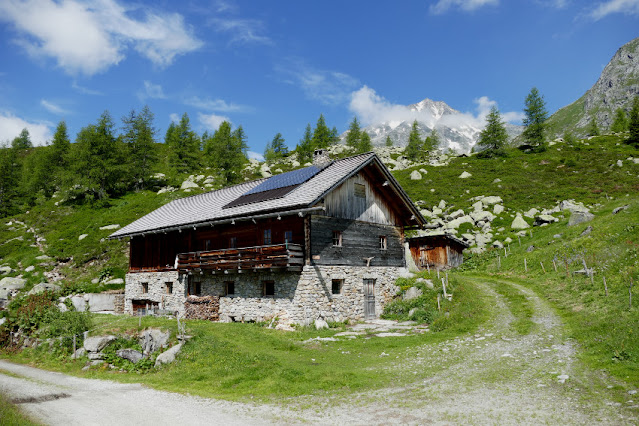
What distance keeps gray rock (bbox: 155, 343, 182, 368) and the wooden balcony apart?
7181 mm

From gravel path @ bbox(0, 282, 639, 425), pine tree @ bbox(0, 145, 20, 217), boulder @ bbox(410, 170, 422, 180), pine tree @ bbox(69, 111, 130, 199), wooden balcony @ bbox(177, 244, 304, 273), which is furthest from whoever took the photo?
boulder @ bbox(410, 170, 422, 180)

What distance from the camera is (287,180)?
92.9 ft

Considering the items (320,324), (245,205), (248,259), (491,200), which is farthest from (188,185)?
(320,324)

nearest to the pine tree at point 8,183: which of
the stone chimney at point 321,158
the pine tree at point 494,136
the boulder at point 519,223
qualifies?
the stone chimney at point 321,158

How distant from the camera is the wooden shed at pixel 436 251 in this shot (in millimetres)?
40219

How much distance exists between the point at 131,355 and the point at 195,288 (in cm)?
1135

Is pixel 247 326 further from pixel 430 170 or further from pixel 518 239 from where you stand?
pixel 430 170

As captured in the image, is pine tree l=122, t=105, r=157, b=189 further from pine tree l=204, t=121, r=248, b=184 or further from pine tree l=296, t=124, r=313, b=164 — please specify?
pine tree l=296, t=124, r=313, b=164

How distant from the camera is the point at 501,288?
27.3m

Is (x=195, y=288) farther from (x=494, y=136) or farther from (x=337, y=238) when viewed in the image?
(x=494, y=136)

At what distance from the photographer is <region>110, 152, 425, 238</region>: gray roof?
75.9 ft

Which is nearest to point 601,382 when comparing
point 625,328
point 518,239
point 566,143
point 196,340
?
point 625,328

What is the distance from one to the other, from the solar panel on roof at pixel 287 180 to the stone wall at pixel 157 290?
28.9 feet

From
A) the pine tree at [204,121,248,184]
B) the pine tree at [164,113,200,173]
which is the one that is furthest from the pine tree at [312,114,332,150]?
the pine tree at [164,113,200,173]
